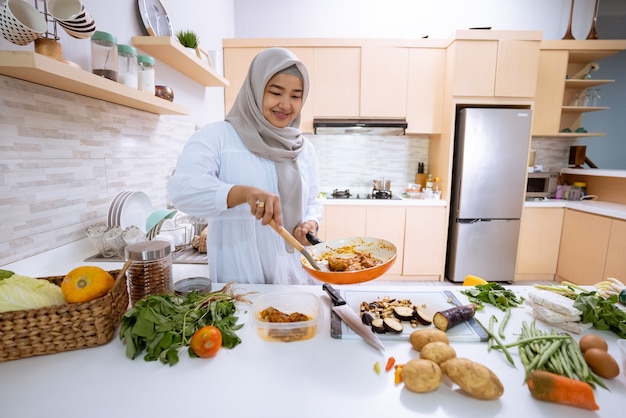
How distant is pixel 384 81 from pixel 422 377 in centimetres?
328

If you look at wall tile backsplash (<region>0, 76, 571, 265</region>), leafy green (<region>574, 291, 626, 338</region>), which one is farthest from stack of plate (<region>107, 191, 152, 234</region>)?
leafy green (<region>574, 291, 626, 338</region>)

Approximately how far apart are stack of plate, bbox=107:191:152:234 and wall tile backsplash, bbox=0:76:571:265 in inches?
3.1

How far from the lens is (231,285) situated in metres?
1.21

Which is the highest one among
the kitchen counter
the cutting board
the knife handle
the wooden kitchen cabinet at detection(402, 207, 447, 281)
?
the kitchen counter

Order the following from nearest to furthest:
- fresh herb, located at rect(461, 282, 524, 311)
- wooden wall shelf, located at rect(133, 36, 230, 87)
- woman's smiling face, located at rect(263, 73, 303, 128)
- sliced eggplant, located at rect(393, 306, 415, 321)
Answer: sliced eggplant, located at rect(393, 306, 415, 321) → fresh herb, located at rect(461, 282, 524, 311) → woman's smiling face, located at rect(263, 73, 303, 128) → wooden wall shelf, located at rect(133, 36, 230, 87)

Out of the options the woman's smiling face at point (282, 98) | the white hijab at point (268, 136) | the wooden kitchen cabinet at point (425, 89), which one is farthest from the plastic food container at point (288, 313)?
the wooden kitchen cabinet at point (425, 89)

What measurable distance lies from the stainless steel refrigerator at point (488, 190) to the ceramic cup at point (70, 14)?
10.1ft

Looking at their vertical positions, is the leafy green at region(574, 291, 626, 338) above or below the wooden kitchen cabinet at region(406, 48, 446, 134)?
below

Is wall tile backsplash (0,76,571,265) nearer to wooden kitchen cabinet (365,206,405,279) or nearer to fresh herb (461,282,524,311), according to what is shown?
fresh herb (461,282,524,311)

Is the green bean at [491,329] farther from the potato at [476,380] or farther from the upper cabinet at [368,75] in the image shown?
the upper cabinet at [368,75]

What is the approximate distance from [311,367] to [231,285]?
55 cm

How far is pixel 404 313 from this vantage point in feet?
3.17

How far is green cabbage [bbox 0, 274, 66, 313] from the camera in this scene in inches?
29.6

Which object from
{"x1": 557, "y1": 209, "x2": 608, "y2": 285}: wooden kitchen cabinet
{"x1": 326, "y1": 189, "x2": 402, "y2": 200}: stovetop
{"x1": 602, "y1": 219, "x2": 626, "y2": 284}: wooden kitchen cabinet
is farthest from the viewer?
{"x1": 326, "y1": 189, "x2": 402, "y2": 200}: stovetop
